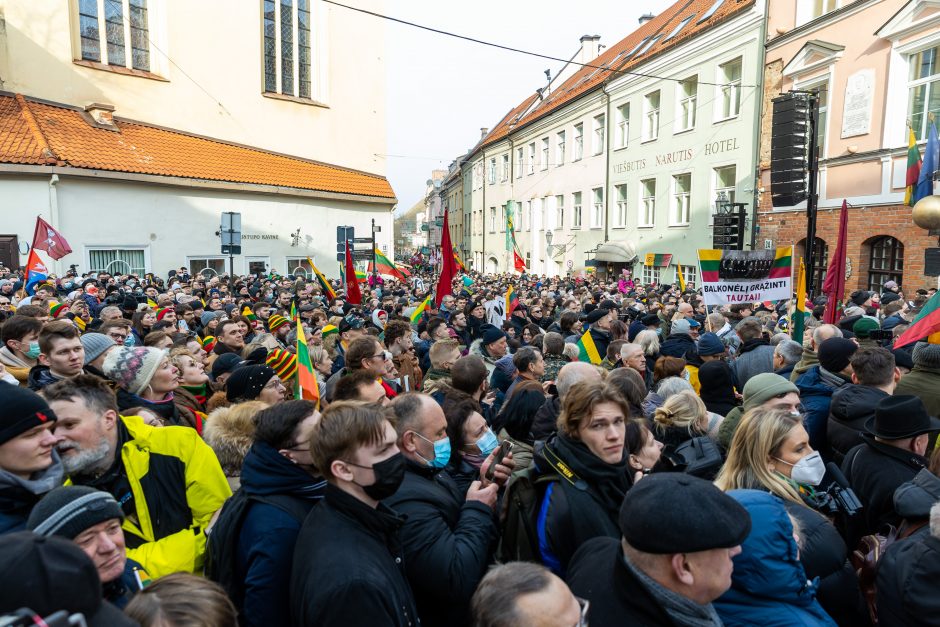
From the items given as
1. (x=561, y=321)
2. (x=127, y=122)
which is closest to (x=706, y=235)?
(x=561, y=321)

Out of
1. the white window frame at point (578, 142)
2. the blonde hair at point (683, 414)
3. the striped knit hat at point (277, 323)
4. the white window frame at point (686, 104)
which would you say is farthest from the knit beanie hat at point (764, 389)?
the white window frame at point (578, 142)

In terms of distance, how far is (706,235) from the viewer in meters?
21.9

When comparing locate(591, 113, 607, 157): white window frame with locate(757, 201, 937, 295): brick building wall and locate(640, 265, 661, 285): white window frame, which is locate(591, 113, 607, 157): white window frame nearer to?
locate(640, 265, 661, 285): white window frame

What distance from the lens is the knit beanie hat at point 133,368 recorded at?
3781mm

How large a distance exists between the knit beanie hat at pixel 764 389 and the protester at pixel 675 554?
6.74 feet

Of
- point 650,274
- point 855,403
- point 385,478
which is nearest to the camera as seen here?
point 385,478

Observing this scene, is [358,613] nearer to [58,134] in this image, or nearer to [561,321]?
[561,321]

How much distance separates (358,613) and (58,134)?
23.2 meters

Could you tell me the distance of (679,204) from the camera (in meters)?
24.1

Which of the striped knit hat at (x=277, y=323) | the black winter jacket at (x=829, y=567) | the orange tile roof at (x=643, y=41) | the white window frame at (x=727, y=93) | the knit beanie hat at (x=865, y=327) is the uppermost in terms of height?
the orange tile roof at (x=643, y=41)

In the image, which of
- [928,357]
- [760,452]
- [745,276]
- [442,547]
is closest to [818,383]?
[928,357]

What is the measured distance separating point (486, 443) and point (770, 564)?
1512mm

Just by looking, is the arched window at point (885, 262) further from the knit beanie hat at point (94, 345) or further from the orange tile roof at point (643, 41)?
the knit beanie hat at point (94, 345)

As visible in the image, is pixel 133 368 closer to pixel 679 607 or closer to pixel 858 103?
pixel 679 607
